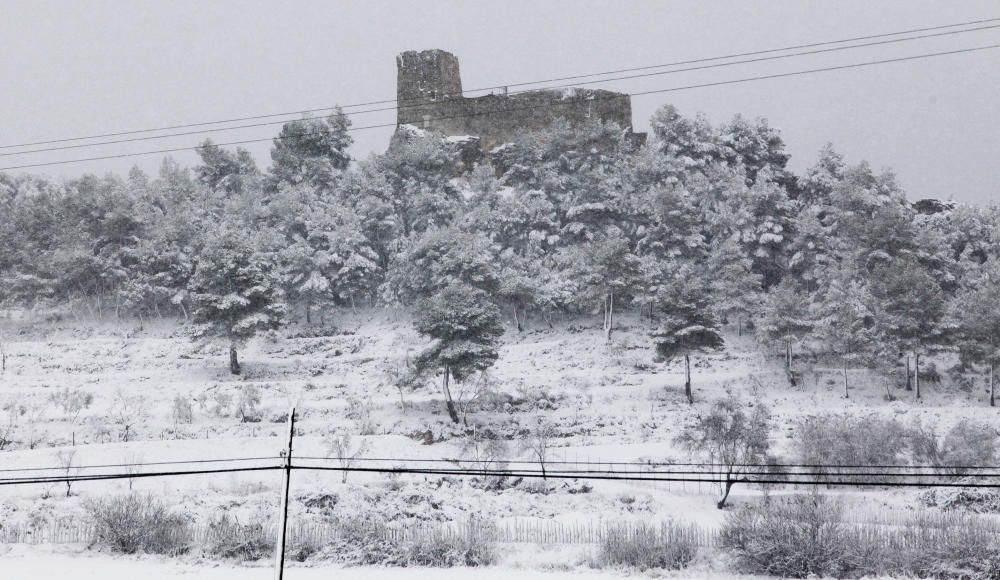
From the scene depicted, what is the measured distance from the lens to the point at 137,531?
1562 centimetres

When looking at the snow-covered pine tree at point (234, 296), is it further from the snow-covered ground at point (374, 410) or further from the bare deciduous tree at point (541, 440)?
the bare deciduous tree at point (541, 440)

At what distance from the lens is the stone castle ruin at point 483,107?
61.4m

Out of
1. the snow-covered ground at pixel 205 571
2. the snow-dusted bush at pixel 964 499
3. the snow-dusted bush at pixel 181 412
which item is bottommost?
the snow-dusted bush at pixel 964 499

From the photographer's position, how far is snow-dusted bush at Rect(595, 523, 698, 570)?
48.3ft

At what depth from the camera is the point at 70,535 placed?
1650cm

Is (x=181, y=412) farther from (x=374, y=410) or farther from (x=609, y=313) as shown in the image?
(x=609, y=313)

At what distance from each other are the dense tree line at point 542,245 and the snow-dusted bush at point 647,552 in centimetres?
1817

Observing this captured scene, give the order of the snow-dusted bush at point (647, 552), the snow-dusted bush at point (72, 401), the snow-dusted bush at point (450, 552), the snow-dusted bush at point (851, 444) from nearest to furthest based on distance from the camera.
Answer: the snow-dusted bush at point (647, 552) → the snow-dusted bush at point (450, 552) → the snow-dusted bush at point (851, 444) → the snow-dusted bush at point (72, 401)

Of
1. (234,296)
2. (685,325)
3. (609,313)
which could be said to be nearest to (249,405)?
(234,296)

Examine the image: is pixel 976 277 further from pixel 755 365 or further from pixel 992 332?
pixel 755 365

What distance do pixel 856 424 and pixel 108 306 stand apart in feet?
153

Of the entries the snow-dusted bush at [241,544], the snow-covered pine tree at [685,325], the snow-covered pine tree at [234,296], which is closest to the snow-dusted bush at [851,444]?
the snow-covered pine tree at [685,325]

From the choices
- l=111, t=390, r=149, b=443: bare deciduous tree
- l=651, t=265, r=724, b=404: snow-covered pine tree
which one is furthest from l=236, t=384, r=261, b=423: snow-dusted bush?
l=651, t=265, r=724, b=404: snow-covered pine tree

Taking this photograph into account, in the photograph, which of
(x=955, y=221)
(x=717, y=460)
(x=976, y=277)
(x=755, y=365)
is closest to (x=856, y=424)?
(x=717, y=460)
